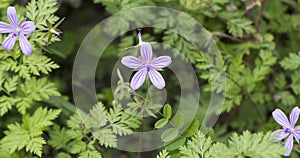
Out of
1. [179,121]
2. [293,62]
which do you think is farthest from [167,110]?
[293,62]

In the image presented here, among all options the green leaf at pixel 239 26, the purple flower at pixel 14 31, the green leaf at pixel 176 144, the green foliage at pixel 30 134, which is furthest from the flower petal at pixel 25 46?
the green leaf at pixel 239 26

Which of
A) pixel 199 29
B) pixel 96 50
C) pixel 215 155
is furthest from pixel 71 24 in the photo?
pixel 215 155

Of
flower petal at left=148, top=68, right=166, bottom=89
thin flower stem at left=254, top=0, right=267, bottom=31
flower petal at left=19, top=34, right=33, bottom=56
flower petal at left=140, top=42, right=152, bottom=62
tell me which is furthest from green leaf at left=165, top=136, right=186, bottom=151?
thin flower stem at left=254, top=0, right=267, bottom=31

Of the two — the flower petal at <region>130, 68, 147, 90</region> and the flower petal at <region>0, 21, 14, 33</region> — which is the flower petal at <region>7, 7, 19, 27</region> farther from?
the flower petal at <region>130, 68, 147, 90</region>

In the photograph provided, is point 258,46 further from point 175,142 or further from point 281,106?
point 175,142

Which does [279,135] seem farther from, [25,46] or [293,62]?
[25,46]

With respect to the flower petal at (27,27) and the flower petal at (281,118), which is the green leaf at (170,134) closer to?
the flower petal at (281,118)
